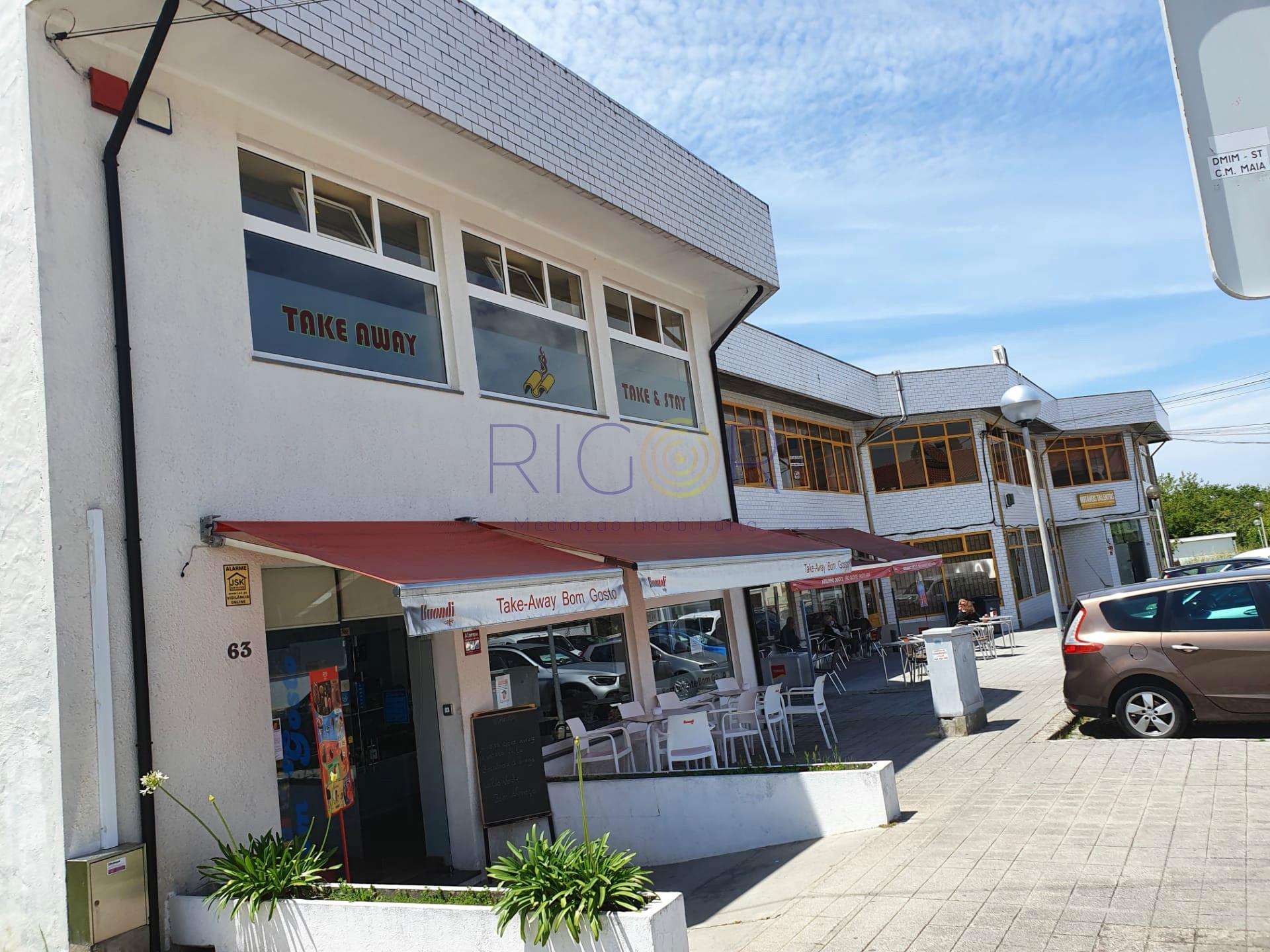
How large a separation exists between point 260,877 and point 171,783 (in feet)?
3.32

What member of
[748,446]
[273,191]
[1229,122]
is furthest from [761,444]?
[1229,122]

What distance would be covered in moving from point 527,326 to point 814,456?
13.9 meters

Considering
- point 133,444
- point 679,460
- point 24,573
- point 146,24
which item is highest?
point 146,24

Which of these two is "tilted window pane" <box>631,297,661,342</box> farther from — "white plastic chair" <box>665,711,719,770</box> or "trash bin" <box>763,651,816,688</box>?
"trash bin" <box>763,651,816,688</box>

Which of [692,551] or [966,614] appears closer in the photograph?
[692,551]

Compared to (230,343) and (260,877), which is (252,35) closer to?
(230,343)

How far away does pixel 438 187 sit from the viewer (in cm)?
923

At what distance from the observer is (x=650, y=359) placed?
41.2ft

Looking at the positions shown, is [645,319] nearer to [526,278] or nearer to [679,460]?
[679,460]

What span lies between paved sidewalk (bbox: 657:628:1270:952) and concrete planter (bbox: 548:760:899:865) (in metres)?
0.19

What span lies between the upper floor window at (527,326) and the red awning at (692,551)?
158cm

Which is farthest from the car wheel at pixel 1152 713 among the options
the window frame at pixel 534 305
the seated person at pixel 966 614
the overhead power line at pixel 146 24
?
the seated person at pixel 966 614

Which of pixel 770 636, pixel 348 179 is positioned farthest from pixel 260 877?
pixel 770 636

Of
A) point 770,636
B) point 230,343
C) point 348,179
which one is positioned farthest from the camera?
point 770,636
